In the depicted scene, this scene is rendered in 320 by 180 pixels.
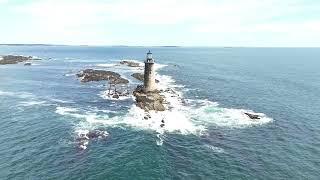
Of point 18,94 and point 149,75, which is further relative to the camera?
point 18,94

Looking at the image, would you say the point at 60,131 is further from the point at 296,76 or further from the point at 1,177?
the point at 296,76

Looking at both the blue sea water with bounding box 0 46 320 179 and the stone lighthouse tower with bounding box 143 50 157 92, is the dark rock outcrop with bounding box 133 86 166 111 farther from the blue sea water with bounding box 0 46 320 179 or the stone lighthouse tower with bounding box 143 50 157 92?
the blue sea water with bounding box 0 46 320 179

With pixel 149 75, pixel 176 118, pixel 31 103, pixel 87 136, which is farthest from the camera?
pixel 149 75

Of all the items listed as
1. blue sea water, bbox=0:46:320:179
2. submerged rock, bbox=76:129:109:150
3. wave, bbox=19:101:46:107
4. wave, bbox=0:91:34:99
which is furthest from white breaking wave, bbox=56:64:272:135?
wave, bbox=0:91:34:99

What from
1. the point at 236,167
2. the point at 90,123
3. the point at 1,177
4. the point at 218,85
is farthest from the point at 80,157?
the point at 218,85

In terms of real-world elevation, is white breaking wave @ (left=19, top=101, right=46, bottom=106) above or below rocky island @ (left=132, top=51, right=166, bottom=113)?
below

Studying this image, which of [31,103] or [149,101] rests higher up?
[149,101]

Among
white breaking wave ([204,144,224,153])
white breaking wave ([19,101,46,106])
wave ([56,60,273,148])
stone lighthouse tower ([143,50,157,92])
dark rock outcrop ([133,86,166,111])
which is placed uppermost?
stone lighthouse tower ([143,50,157,92])

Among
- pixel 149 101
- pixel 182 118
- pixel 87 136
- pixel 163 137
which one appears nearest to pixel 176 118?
pixel 182 118

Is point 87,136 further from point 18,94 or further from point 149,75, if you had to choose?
point 18,94
